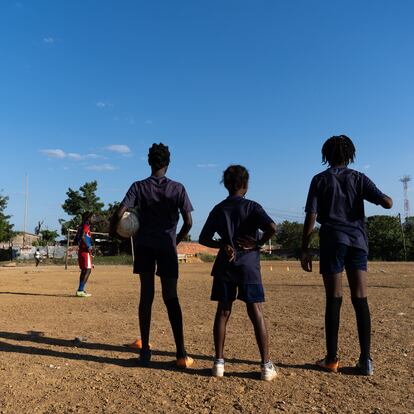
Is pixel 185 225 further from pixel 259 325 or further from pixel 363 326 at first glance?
pixel 363 326

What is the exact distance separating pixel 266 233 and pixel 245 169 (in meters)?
0.58

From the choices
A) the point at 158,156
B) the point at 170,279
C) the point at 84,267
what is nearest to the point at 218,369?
the point at 170,279

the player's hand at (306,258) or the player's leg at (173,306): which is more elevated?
the player's hand at (306,258)

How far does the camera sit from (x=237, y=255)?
3865mm

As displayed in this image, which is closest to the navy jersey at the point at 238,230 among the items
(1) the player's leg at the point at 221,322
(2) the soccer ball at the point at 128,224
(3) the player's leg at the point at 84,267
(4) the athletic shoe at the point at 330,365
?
(1) the player's leg at the point at 221,322

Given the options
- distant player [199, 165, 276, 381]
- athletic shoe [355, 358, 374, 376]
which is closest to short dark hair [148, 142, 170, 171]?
distant player [199, 165, 276, 381]

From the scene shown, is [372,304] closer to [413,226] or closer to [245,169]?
[245,169]

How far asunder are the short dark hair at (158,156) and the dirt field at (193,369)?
181 cm

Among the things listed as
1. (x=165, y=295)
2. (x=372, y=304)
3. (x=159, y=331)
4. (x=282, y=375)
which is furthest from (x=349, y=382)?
(x=372, y=304)

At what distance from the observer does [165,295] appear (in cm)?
423

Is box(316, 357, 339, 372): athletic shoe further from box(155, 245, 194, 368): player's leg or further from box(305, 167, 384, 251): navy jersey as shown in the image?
box(155, 245, 194, 368): player's leg

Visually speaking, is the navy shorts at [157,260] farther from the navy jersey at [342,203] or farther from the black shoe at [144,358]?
the navy jersey at [342,203]

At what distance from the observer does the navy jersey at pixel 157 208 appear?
4.19m

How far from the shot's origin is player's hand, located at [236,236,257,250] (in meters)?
3.88
